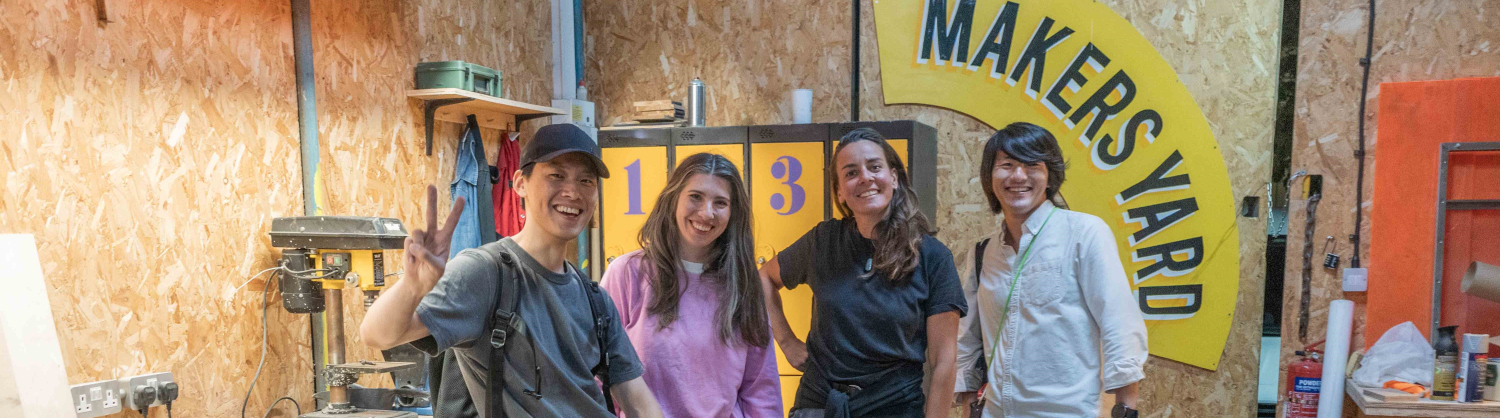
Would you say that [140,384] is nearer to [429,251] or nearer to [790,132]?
[429,251]

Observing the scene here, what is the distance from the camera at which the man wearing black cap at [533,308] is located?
4.17ft

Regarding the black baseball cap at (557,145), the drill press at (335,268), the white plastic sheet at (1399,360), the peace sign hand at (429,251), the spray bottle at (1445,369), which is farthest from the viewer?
the white plastic sheet at (1399,360)

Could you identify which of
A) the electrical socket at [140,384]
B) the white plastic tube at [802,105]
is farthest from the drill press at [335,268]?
the white plastic tube at [802,105]

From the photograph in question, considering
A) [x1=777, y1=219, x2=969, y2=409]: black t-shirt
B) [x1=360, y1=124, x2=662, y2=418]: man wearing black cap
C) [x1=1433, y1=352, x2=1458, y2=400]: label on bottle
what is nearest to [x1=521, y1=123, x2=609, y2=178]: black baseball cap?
[x1=360, y1=124, x2=662, y2=418]: man wearing black cap

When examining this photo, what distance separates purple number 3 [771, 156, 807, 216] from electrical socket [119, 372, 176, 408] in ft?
8.22

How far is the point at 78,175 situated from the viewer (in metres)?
2.45

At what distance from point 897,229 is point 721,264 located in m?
0.43

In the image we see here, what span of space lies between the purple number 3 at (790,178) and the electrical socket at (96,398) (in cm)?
263

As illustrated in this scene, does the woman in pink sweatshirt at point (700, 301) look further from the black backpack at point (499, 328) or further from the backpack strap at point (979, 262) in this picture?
the backpack strap at point (979, 262)

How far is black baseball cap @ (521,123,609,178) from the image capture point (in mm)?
1509

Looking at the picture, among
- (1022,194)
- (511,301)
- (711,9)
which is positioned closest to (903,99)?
(711,9)

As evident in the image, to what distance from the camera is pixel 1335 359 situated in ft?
11.9

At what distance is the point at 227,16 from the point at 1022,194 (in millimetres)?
2555

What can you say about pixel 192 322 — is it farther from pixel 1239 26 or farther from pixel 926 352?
pixel 1239 26
